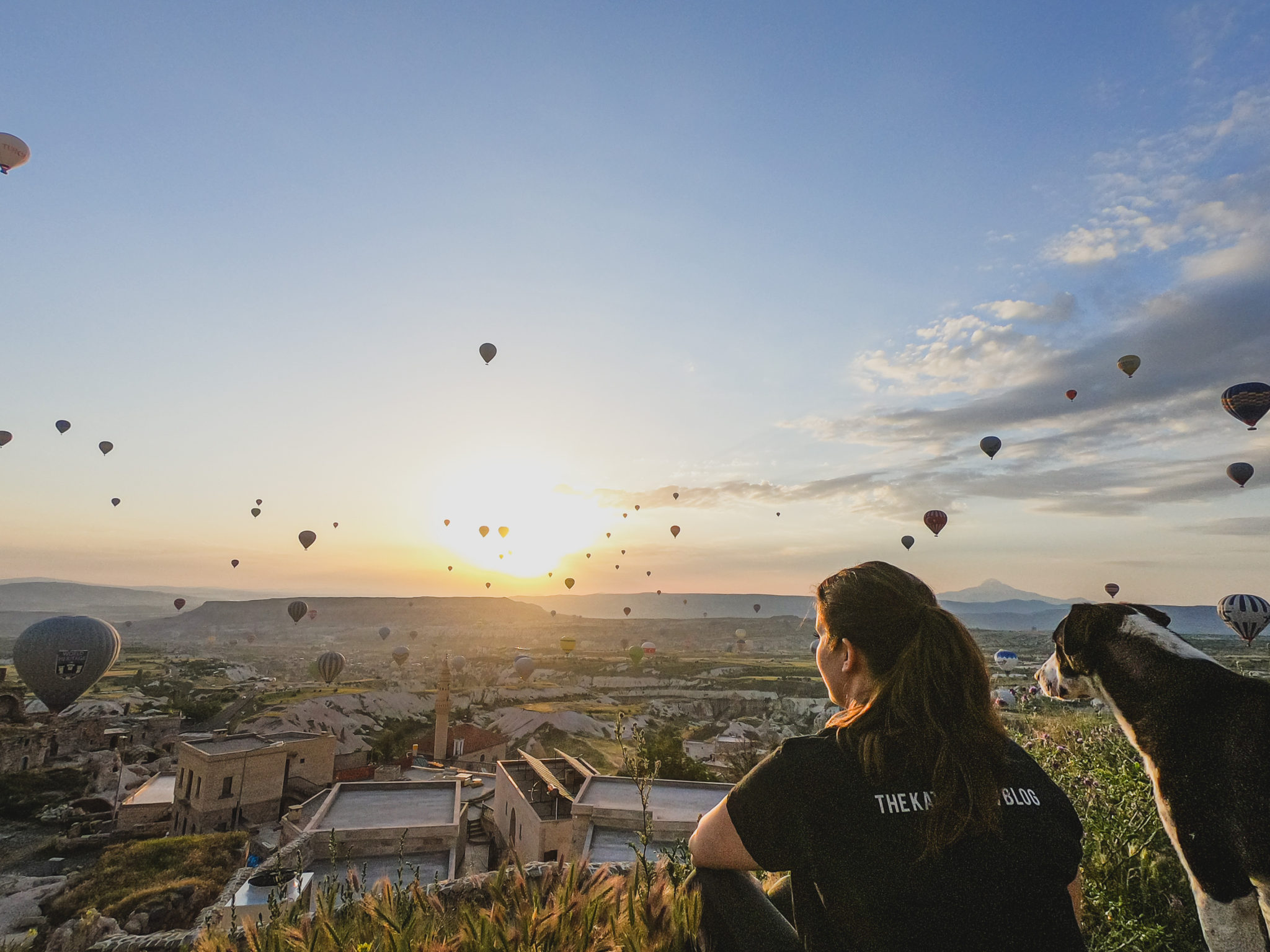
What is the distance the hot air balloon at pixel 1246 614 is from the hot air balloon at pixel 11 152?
810 inches

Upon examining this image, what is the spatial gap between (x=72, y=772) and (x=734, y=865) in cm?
4809

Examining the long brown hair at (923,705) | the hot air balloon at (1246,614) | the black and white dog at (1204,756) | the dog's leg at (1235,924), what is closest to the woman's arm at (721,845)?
the long brown hair at (923,705)

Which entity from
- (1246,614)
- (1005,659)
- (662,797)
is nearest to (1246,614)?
(1246,614)

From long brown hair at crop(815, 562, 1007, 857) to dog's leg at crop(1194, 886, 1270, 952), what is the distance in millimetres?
2683

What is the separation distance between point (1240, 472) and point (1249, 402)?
8421 mm

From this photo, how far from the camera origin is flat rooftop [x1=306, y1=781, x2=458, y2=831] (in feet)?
53.3

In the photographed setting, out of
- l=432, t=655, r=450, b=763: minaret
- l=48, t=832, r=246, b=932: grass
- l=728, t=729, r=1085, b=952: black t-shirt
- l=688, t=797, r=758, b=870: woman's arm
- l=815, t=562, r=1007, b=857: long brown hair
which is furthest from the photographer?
l=432, t=655, r=450, b=763: minaret

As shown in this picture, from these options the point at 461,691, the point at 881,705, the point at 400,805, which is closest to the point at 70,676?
the point at 400,805

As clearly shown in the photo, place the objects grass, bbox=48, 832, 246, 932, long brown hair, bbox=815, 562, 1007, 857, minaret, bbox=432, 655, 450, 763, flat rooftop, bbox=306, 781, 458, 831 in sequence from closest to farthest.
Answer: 1. long brown hair, bbox=815, 562, 1007, 857
2. flat rooftop, bbox=306, 781, 458, 831
3. grass, bbox=48, 832, 246, 932
4. minaret, bbox=432, 655, 450, 763

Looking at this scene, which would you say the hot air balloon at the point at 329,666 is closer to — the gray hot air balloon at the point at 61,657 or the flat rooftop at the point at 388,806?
the gray hot air balloon at the point at 61,657

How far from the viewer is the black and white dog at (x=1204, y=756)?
136 inches

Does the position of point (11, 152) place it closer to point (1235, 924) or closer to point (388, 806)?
point (388, 806)

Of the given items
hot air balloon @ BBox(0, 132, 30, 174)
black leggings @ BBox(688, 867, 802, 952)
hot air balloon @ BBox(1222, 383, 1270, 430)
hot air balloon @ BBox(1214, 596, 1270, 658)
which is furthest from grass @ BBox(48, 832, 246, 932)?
hot air balloon @ BBox(1222, 383, 1270, 430)

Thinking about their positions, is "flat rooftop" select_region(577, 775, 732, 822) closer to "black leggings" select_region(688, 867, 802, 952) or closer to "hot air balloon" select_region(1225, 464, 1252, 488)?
"black leggings" select_region(688, 867, 802, 952)
